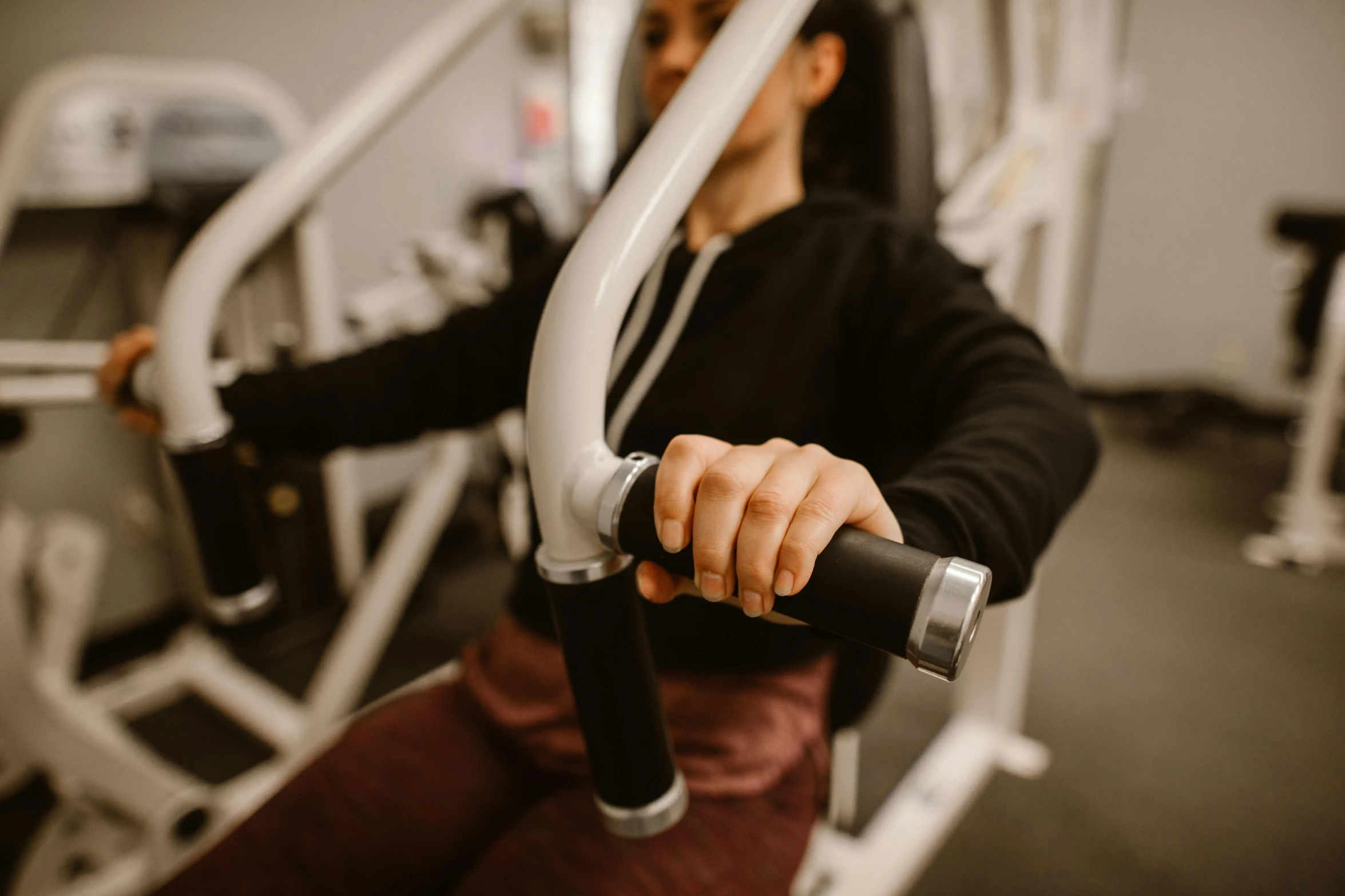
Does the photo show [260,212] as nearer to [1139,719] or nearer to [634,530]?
[634,530]

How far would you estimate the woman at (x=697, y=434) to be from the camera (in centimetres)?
62

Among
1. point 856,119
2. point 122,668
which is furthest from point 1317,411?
point 122,668

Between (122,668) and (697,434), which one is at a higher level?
(697,434)

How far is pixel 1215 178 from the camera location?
329cm

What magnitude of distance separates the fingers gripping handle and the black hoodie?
0.17m

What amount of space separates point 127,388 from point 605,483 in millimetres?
637

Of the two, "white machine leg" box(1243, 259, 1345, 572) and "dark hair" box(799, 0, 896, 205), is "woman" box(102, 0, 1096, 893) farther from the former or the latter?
"white machine leg" box(1243, 259, 1345, 572)

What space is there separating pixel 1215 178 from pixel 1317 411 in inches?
60.9

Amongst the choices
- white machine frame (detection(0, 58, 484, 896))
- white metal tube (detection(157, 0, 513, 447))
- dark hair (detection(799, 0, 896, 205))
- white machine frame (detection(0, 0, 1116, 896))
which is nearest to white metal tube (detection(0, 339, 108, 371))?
white machine frame (detection(0, 58, 484, 896))

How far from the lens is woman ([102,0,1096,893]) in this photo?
0.62 meters

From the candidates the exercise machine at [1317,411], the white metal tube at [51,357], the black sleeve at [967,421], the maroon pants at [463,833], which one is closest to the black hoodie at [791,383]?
the black sleeve at [967,421]

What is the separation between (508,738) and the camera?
0.75 m

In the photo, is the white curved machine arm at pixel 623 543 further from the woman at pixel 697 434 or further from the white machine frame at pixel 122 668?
the white machine frame at pixel 122 668

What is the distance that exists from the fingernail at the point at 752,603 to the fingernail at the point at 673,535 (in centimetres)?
3
